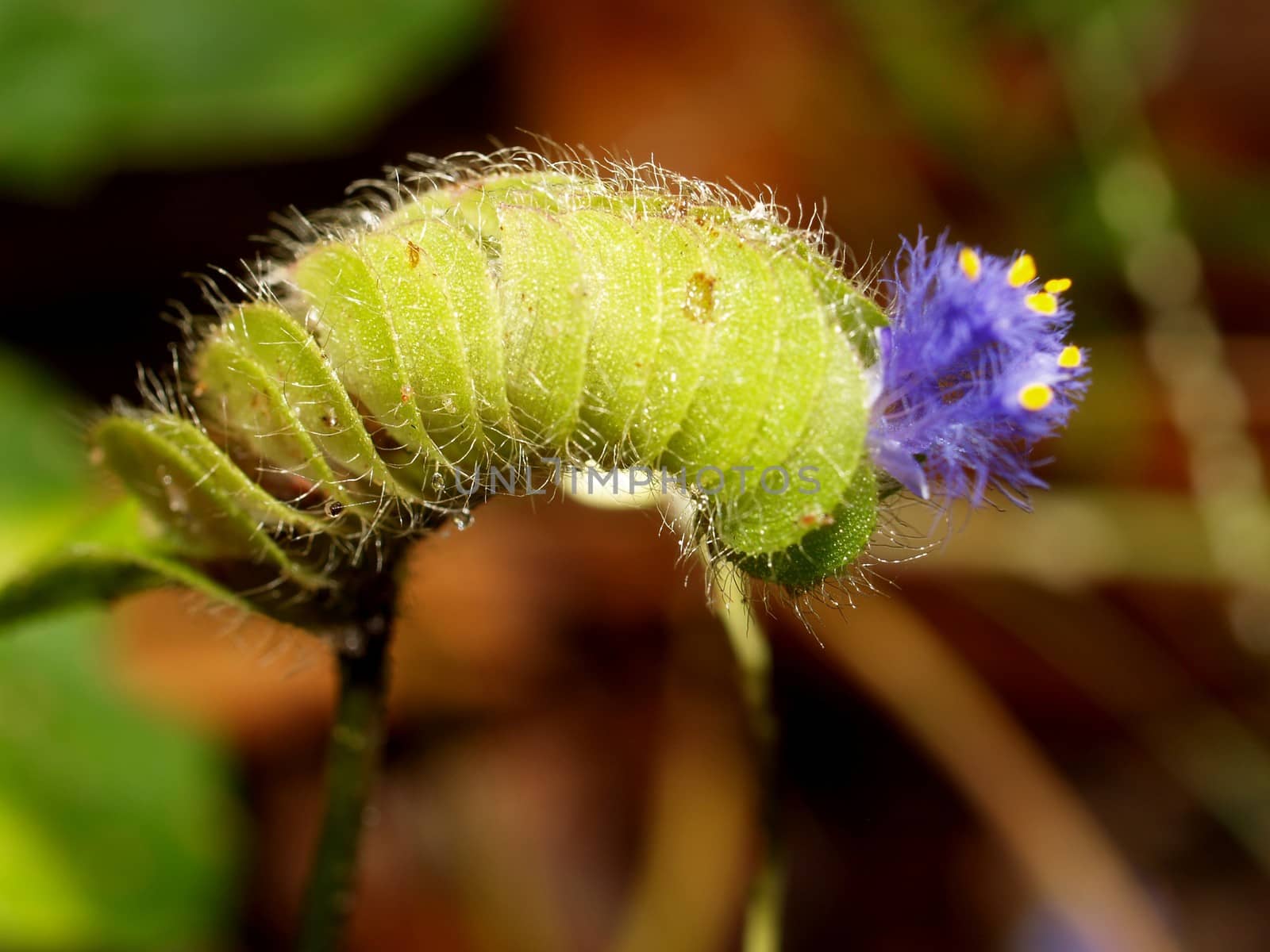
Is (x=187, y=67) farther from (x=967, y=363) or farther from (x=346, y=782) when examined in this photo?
(x=967, y=363)

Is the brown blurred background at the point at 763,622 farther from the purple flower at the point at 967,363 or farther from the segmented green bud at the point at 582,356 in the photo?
the purple flower at the point at 967,363

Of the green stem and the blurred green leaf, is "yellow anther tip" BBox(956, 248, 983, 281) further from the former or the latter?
the blurred green leaf

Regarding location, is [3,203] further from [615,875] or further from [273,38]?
[615,875]

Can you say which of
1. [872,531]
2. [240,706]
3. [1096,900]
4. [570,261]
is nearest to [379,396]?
[570,261]

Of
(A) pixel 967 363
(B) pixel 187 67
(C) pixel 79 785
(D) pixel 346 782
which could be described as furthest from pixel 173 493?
(B) pixel 187 67

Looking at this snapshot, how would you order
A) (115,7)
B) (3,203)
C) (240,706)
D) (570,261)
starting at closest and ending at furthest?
(570,261) → (115,7) → (240,706) → (3,203)
